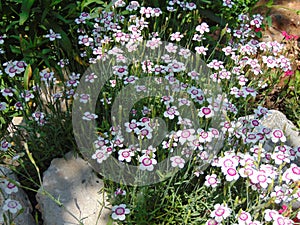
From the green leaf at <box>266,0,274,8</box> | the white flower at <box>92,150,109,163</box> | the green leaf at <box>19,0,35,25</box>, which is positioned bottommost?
the white flower at <box>92,150,109,163</box>

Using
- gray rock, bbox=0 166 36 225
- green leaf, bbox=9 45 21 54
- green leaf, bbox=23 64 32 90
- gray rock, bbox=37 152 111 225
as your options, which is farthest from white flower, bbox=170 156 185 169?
green leaf, bbox=9 45 21 54

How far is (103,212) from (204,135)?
0.79m

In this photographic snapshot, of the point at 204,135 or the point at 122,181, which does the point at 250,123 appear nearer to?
the point at 204,135

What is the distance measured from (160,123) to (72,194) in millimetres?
706

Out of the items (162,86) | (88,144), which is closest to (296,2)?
(162,86)

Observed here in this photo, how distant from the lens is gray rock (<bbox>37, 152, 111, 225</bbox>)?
253 centimetres

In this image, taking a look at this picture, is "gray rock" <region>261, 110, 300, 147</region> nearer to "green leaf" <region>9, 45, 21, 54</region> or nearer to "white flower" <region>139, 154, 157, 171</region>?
"white flower" <region>139, 154, 157, 171</region>

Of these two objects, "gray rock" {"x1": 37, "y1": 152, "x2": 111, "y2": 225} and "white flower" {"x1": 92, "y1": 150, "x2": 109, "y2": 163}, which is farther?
"gray rock" {"x1": 37, "y1": 152, "x2": 111, "y2": 225}

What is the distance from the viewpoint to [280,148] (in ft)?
7.62

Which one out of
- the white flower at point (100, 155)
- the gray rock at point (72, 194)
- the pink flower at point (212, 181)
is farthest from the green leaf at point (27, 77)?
the pink flower at point (212, 181)

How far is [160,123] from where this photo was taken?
8.77 feet

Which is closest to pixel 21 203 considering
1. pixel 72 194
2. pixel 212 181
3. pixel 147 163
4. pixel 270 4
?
pixel 72 194

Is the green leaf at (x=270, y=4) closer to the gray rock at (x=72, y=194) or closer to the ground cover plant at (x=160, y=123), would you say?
the ground cover plant at (x=160, y=123)

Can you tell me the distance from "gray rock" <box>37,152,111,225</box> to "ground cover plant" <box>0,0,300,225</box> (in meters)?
0.10
